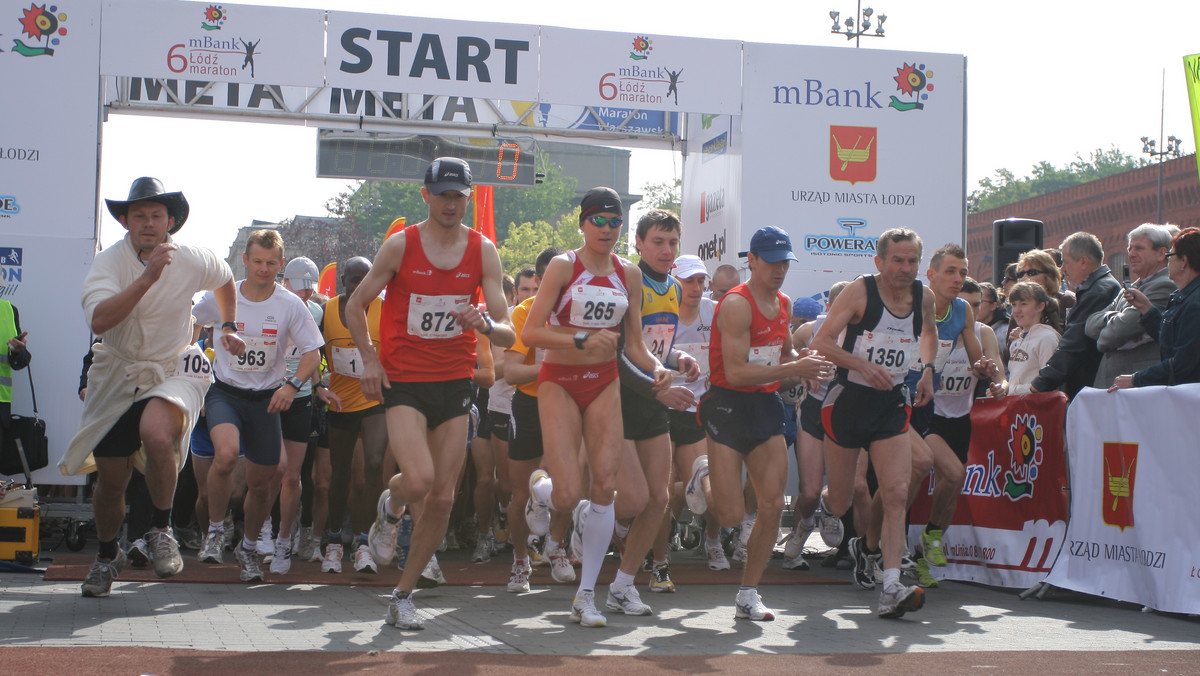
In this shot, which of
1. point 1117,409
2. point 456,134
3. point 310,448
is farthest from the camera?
point 456,134

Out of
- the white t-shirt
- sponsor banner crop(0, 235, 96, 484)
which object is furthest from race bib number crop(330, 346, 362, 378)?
sponsor banner crop(0, 235, 96, 484)

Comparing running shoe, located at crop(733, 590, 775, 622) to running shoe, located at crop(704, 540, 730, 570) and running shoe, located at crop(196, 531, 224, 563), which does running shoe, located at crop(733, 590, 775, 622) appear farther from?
running shoe, located at crop(196, 531, 224, 563)

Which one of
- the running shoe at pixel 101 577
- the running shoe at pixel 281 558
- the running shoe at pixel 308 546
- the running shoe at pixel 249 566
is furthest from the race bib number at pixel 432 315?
the running shoe at pixel 308 546

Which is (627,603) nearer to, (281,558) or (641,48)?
(281,558)

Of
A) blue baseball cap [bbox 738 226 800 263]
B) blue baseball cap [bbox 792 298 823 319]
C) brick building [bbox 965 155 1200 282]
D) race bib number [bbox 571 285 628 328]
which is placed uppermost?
brick building [bbox 965 155 1200 282]

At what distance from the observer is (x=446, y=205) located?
235 inches

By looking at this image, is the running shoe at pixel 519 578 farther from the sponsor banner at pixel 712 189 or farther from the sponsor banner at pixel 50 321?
the sponsor banner at pixel 712 189

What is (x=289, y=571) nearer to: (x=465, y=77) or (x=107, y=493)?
(x=107, y=493)

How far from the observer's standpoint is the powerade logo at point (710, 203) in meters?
13.8

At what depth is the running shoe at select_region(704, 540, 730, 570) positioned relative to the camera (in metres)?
9.23

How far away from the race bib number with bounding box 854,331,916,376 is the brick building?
45.5 metres

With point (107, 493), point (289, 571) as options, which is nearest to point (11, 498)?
point (289, 571)

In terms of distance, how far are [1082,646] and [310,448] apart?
238 inches

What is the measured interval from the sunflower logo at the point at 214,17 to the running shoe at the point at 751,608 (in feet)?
28.2
